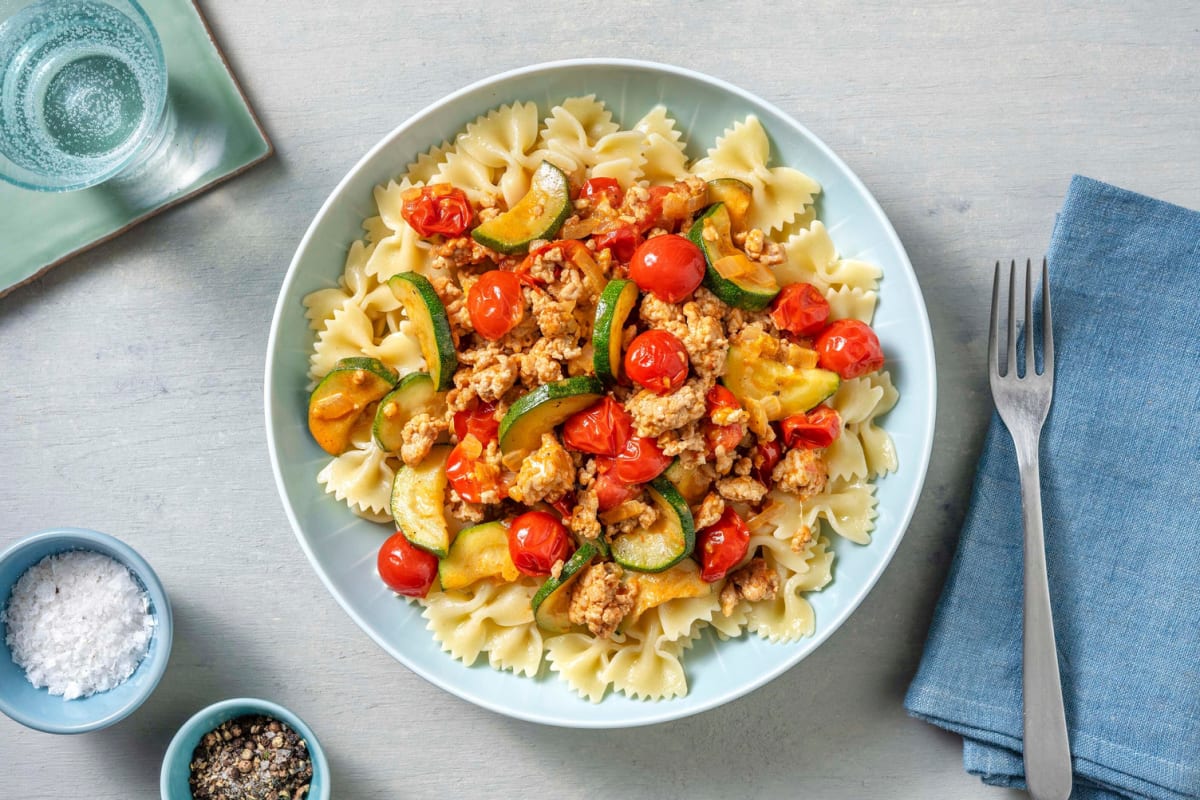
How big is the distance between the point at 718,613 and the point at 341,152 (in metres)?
3.54

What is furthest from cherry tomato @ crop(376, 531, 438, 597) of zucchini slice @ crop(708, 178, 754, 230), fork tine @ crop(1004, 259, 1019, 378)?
fork tine @ crop(1004, 259, 1019, 378)

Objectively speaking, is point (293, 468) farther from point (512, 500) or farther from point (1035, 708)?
point (1035, 708)

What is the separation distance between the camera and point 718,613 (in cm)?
502

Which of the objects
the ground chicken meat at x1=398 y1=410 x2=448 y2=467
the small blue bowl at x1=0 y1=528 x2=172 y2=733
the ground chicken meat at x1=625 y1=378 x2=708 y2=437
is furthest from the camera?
the small blue bowl at x1=0 y1=528 x2=172 y2=733

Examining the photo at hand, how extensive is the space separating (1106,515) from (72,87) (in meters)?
6.56

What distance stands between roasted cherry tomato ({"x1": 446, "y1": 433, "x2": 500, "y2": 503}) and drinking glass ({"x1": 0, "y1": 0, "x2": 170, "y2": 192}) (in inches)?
105

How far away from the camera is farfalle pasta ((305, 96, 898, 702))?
14.9 ft

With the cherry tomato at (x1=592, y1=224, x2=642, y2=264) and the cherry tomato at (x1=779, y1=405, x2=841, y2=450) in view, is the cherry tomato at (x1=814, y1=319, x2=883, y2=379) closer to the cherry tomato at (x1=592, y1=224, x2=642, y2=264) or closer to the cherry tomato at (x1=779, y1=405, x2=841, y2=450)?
the cherry tomato at (x1=779, y1=405, x2=841, y2=450)

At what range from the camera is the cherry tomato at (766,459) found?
469 centimetres

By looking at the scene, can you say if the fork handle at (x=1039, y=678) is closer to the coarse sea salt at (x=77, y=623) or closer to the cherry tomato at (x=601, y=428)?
the cherry tomato at (x=601, y=428)

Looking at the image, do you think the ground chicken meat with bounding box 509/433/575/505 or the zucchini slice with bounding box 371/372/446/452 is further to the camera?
the zucchini slice with bounding box 371/372/446/452

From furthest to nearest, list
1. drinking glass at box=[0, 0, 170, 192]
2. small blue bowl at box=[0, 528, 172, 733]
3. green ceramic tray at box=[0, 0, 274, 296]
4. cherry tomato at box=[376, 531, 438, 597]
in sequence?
green ceramic tray at box=[0, 0, 274, 296], drinking glass at box=[0, 0, 170, 192], small blue bowl at box=[0, 528, 172, 733], cherry tomato at box=[376, 531, 438, 597]

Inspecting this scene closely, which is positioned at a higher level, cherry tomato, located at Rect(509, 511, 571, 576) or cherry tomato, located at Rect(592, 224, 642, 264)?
cherry tomato, located at Rect(592, 224, 642, 264)

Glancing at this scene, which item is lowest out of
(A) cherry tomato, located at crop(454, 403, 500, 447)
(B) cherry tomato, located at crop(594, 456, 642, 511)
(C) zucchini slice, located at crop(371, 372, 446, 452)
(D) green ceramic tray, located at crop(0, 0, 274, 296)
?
(B) cherry tomato, located at crop(594, 456, 642, 511)
